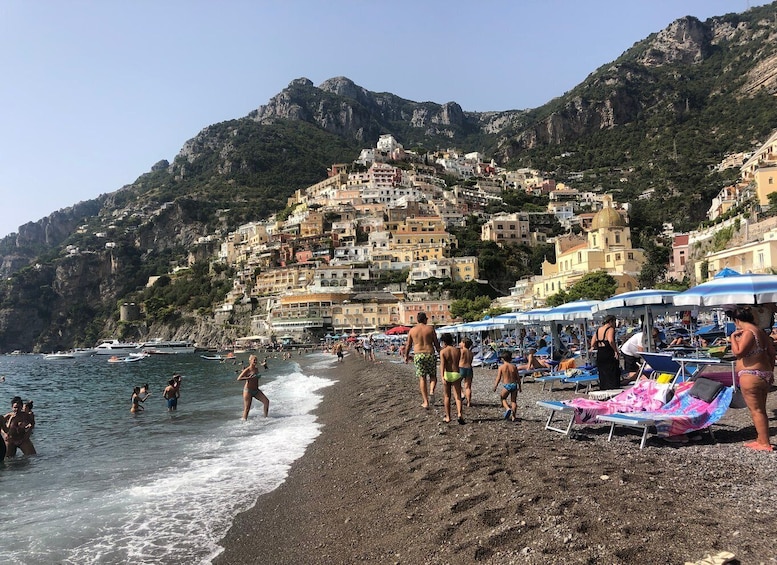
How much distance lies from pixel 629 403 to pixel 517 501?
11.7 feet

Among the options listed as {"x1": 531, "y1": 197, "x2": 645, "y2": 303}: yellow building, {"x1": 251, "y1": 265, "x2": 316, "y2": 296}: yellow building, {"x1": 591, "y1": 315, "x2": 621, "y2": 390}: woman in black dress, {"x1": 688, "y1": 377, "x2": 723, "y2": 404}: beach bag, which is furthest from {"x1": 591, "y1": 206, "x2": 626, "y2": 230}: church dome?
{"x1": 251, "y1": 265, "x2": 316, "y2": 296}: yellow building

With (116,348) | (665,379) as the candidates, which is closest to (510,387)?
(665,379)

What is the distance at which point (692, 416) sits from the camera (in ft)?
21.2

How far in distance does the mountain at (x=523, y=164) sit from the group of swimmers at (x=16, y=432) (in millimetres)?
90522

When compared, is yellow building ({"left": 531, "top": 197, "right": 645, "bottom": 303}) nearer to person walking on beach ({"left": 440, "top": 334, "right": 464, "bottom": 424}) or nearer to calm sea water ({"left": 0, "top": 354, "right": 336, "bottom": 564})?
calm sea water ({"left": 0, "top": 354, "right": 336, "bottom": 564})

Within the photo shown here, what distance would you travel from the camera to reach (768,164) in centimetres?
4309

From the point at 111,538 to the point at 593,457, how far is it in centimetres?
532

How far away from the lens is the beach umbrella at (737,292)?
7906 mm

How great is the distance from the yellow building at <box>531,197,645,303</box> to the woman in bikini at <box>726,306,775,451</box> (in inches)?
1793

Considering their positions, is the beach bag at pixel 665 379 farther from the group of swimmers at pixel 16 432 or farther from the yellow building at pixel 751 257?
the yellow building at pixel 751 257

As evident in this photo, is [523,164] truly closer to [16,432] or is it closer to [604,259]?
[604,259]

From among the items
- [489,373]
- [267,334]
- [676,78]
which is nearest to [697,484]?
[489,373]

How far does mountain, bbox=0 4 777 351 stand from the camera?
11381 centimetres

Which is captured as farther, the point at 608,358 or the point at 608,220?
the point at 608,220
